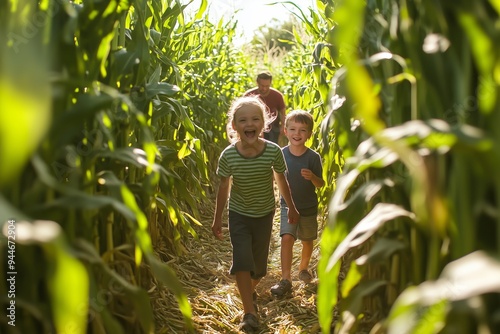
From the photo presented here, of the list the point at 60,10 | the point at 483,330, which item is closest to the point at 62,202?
the point at 60,10

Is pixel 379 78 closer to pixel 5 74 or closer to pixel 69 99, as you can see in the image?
pixel 69 99

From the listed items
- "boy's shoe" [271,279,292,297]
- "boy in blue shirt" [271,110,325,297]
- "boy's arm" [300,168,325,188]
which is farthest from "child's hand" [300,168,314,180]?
"boy's shoe" [271,279,292,297]

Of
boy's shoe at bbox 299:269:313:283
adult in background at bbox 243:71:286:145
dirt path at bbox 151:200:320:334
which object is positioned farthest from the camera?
adult in background at bbox 243:71:286:145

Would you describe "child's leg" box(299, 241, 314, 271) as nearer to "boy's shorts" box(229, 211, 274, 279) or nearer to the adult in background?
"boy's shorts" box(229, 211, 274, 279)

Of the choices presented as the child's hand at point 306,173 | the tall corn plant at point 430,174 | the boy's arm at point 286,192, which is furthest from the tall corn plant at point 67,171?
the child's hand at point 306,173

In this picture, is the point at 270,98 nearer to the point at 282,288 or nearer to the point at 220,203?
the point at 282,288

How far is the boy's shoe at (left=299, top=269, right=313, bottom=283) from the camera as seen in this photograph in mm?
3129

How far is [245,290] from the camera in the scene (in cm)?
259

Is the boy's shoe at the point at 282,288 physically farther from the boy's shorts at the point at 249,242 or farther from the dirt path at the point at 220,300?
the boy's shorts at the point at 249,242

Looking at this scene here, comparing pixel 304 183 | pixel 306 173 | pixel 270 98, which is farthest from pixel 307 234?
pixel 270 98

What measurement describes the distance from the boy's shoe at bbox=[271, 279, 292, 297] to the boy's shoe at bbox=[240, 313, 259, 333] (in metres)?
0.41

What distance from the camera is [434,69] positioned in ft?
3.99

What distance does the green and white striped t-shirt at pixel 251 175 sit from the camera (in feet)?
8.91

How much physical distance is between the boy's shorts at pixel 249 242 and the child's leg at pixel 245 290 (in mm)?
28
